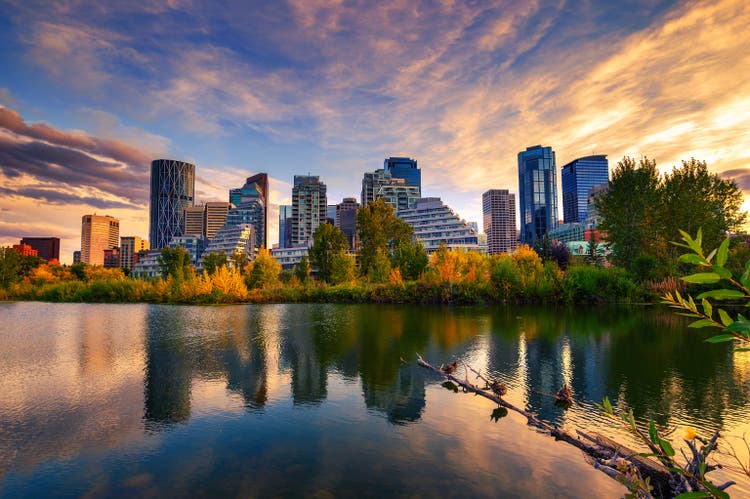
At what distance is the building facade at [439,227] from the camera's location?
379 feet

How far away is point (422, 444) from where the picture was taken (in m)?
7.16

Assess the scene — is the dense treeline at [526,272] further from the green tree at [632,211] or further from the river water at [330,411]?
the river water at [330,411]

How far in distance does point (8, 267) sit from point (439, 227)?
3899 inches

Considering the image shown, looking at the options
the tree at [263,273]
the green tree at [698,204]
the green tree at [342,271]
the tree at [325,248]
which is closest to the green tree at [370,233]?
the tree at [325,248]

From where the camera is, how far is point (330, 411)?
8766 millimetres

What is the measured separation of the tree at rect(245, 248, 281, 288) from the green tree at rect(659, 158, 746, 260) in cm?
4151

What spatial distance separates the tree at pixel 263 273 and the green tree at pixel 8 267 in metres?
33.4

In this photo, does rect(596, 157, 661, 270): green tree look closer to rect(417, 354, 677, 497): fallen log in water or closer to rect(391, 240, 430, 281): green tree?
rect(391, 240, 430, 281): green tree

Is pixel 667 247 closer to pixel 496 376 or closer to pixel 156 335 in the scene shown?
pixel 496 376

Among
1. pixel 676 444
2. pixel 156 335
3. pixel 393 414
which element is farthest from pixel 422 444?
pixel 156 335

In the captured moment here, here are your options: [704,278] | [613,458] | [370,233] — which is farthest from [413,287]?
[704,278]

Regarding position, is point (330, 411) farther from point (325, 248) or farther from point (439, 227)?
point (439, 227)

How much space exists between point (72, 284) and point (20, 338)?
117ft

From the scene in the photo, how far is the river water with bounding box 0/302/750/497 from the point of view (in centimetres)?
608
